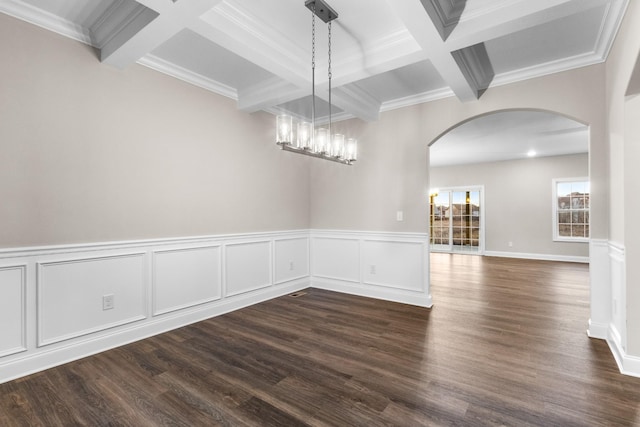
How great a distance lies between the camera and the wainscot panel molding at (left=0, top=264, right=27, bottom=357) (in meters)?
2.25

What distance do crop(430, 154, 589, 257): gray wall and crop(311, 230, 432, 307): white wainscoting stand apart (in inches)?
236

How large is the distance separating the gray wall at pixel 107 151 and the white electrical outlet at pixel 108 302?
51cm

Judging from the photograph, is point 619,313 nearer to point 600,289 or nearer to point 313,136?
point 600,289

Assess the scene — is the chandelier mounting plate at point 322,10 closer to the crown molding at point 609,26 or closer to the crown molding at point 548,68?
the crown molding at point 609,26

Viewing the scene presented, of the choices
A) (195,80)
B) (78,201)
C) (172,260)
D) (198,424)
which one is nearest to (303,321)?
(172,260)

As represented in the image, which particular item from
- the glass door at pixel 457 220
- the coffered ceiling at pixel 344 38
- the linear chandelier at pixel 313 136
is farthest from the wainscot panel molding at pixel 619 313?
the glass door at pixel 457 220

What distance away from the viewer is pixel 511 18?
2182mm

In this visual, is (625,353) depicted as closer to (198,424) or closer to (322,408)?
(322,408)

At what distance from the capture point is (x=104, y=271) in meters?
2.78

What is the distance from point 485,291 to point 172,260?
4.44 metres

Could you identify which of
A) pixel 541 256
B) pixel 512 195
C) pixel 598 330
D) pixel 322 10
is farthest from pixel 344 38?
pixel 541 256

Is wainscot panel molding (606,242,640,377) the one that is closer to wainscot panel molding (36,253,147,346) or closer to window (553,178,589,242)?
wainscot panel molding (36,253,147,346)

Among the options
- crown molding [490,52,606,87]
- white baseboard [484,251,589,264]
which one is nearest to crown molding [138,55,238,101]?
crown molding [490,52,606,87]

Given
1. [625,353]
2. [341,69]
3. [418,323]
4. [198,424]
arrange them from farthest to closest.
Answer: [418,323] < [341,69] < [625,353] < [198,424]
